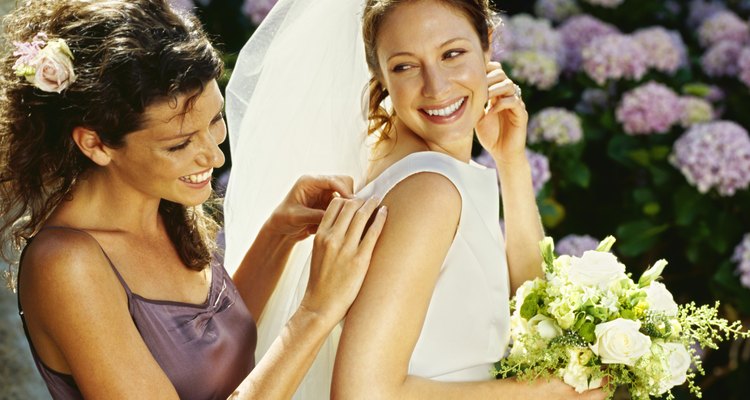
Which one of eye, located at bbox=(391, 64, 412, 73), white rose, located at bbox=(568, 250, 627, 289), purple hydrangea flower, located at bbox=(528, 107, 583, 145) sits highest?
eye, located at bbox=(391, 64, 412, 73)

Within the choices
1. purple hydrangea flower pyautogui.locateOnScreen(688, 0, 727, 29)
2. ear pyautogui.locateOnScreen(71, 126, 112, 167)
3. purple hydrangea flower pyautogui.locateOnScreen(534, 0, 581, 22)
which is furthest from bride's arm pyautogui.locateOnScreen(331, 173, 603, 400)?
purple hydrangea flower pyautogui.locateOnScreen(688, 0, 727, 29)

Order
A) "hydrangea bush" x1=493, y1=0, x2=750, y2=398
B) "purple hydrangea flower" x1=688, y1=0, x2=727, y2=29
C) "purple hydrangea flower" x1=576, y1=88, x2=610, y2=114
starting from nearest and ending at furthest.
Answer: "hydrangea bush" x1=493, y1=0, x2=750, y2=398
"purple hydrangea flower" x1=576, y1=88, x2=610, y2=114
"purple hydrangea flower" x1=688, y1=0, x2=727, y2=29

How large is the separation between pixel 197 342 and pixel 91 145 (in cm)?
56

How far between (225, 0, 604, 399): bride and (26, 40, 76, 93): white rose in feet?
2.42

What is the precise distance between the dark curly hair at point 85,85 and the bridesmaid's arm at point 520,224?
100cm

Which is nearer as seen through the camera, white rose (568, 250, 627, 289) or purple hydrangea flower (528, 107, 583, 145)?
white rose (568, 250, 627, 289)

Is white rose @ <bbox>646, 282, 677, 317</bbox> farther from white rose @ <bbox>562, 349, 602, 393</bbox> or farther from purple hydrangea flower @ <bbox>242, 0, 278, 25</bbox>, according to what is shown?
purple hydrangea flower @ <bbox>242, 0, 278, 25</bbox>

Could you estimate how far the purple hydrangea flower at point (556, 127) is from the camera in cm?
416

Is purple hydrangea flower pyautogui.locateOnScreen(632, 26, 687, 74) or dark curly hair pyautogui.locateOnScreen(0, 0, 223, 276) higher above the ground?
dark curly hair pyautogui.locateOnScreen(0, 0, 223, 276)

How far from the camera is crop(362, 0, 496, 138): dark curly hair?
94.3 inches

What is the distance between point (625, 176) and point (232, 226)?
7.85 ft

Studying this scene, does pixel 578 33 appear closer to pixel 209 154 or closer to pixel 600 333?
pixel 600 333

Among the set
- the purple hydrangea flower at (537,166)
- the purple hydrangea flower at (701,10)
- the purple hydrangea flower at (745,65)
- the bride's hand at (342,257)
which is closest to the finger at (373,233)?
the bride's hand at (342,257)

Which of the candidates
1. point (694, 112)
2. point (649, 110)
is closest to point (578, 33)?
point (649, 110)
